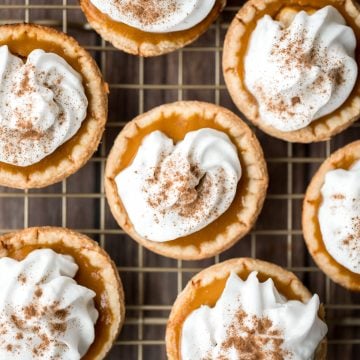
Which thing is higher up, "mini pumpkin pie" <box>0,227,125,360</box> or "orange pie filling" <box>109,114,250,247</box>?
"orange pie filling" <box>109,114,250,247</box>

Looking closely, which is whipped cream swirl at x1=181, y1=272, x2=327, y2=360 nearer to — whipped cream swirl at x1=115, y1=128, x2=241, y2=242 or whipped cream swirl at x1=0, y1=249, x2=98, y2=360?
whipped cream swirl at x1=115, y1=128, x2=241, y2=242

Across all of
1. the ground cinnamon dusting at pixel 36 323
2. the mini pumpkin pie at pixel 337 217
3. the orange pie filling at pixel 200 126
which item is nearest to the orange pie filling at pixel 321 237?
the mini pumpkin pie at pixel 337 217

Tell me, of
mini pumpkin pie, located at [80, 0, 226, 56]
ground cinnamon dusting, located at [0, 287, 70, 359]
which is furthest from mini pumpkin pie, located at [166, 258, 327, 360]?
mini pumpkin pie, located at [80, 0, 226, 56]

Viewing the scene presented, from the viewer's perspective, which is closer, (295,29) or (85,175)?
(295,29)

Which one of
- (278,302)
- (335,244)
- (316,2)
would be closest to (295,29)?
(316,2)

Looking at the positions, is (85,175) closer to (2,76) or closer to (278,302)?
(2,76)
